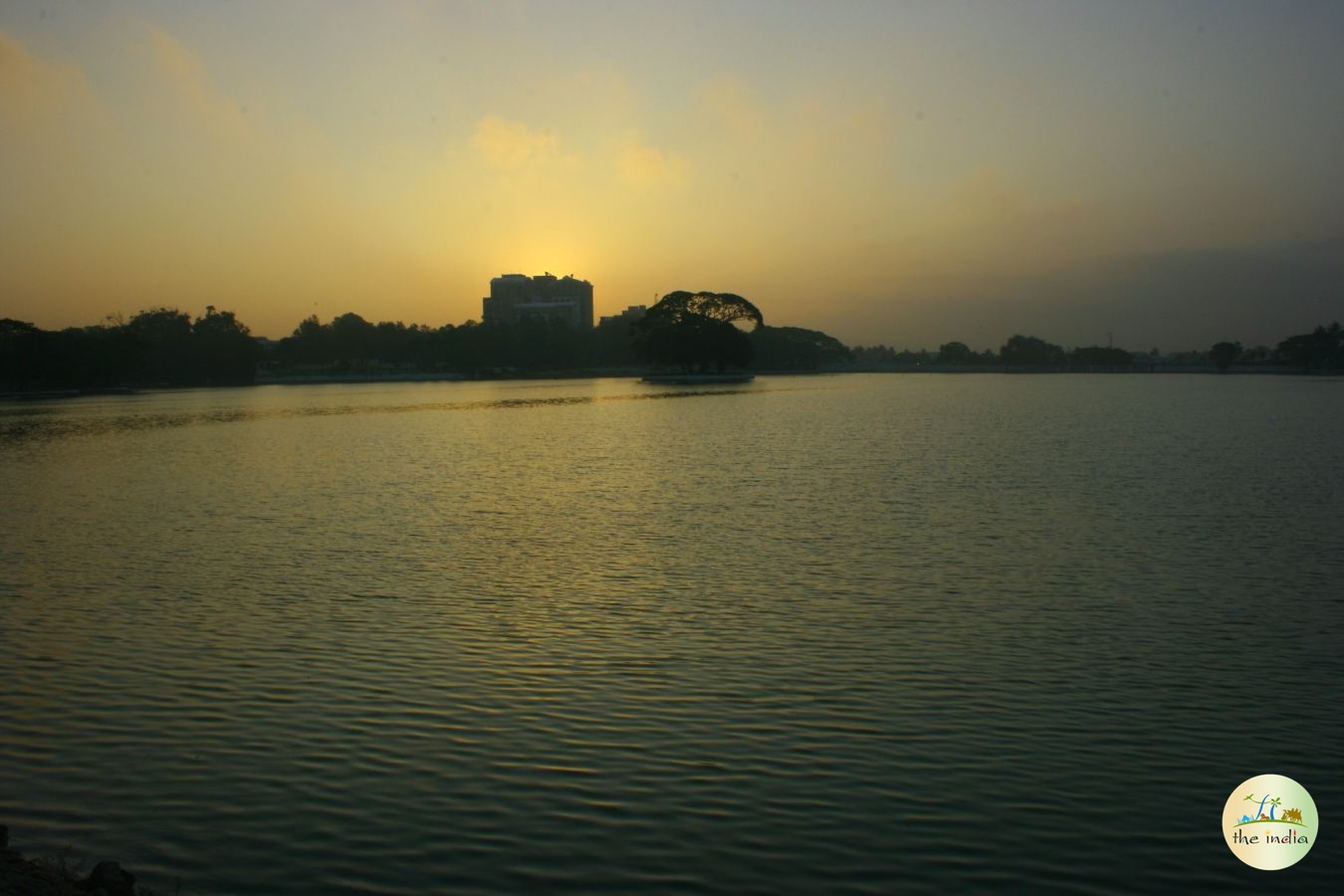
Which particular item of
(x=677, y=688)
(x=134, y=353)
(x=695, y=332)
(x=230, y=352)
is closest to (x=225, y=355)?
(x=230, y=352)

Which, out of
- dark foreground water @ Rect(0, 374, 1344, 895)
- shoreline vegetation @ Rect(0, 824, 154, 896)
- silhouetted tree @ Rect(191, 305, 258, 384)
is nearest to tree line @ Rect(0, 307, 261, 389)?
silhouetted tree @ Rect(191, 305, 258, 384)

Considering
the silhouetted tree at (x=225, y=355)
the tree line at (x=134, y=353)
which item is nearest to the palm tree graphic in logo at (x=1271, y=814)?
the tree line at (x=134, y=353)

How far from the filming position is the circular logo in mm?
7004

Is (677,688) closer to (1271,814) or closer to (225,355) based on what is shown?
(1271,814)

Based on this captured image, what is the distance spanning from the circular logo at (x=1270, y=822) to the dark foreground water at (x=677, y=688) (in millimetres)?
123

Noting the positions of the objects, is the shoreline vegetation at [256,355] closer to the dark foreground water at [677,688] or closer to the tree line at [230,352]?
the tree line at [230,352]

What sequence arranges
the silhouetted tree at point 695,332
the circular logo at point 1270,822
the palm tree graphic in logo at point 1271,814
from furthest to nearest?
the silhouetted tree at point 695,332 < the palm tree graphic in logo at point 1271,814 < the circular logo at point 1270,822

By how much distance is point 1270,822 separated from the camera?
7.47 m

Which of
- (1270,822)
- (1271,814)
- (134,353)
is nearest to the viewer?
(1270,822)

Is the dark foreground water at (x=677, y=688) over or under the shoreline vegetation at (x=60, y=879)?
under

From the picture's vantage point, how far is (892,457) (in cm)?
3503

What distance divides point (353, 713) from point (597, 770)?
2691 millimetres

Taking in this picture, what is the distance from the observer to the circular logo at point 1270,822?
700 centimetres

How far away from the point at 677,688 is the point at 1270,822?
5.03 metres
